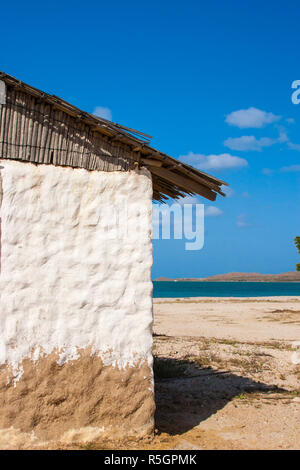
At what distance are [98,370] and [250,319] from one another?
16.0m

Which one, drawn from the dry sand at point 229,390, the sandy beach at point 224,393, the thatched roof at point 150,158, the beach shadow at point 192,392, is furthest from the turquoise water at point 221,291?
the thatched roof at point 150,158

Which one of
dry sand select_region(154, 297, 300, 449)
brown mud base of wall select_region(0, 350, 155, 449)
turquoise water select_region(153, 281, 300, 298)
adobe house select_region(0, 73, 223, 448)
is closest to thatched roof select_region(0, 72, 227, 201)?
adobe house select_region(0, 73, 223, 448)

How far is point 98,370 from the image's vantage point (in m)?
5.29

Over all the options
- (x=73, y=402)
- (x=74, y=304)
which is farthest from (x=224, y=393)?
(x=74, y=304)

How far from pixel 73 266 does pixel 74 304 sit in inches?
17.2

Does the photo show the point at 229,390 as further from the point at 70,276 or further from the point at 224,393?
the point at 70,276

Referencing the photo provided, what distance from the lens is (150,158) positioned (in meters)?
5.80

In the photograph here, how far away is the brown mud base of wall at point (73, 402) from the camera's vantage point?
4906 millimetres

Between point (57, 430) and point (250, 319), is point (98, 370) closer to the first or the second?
point (57, 430)

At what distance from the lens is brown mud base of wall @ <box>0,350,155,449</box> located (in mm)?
4906

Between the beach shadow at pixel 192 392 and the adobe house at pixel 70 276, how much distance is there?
105 cm
